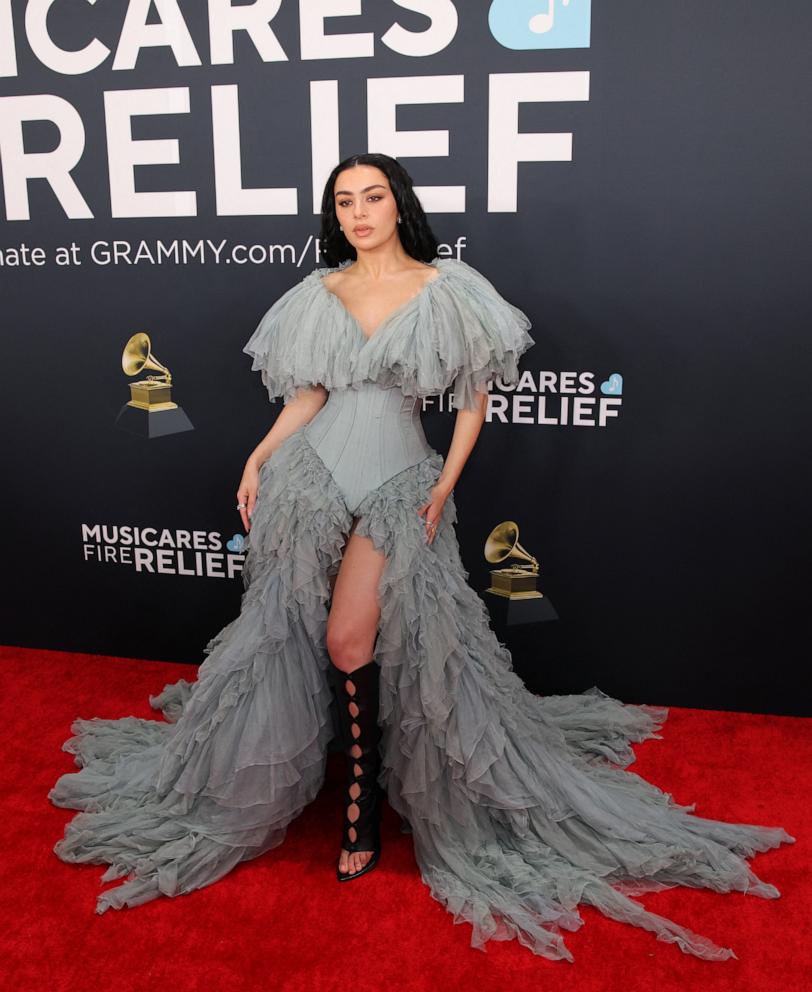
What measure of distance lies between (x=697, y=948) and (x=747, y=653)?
4.41 ft

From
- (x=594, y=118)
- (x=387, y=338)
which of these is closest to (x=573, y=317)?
(x=594, y=118)

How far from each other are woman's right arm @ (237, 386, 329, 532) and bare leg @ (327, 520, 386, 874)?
13.1 inches

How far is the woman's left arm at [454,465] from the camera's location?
233cm

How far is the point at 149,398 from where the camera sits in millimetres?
3475

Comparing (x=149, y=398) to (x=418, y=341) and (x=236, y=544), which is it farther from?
(x=418, y=341)

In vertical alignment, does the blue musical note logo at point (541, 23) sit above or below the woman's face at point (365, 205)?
above

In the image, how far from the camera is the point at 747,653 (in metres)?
3.24

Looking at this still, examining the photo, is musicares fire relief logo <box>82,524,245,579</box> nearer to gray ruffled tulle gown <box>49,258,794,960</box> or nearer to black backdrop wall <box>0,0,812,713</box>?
black backdrop wall <box>0,0,812,713</box>

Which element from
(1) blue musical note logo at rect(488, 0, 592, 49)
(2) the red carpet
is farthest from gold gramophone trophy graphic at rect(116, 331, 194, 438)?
(1) blue musical note logo at rect(488, 0, 592, 49)

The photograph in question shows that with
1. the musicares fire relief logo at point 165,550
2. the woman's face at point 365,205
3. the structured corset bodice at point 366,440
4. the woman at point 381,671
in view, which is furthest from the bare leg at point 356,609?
the musicares fire relief logo at point 165,550

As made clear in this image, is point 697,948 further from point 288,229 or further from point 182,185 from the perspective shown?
point 182,185

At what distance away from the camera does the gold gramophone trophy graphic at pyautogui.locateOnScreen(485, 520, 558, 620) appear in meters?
3.29

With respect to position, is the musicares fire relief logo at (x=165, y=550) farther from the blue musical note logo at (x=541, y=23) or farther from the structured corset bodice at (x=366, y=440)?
the blue musical note logo at (x=541, y=23)

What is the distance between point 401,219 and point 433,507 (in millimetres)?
731
